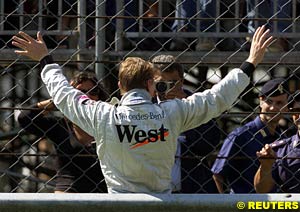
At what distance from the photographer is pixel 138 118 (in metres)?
4.87

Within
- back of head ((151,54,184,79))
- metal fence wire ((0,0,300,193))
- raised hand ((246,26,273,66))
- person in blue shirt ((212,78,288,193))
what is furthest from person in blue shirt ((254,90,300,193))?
raised hand ((246,26,273,66))

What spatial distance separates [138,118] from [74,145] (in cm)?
112

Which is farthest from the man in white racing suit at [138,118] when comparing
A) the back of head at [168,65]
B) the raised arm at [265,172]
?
the raised arm at [265,172]

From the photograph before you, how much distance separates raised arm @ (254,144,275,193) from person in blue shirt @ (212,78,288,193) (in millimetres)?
106

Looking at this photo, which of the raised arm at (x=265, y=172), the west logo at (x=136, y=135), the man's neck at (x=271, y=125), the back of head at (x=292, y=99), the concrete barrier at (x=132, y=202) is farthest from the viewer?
the man's neck at (x=271, y=125)

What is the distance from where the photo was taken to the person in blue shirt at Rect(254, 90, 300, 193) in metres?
5.88

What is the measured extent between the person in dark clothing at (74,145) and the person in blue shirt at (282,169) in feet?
3.11

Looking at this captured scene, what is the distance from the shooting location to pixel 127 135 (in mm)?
4844

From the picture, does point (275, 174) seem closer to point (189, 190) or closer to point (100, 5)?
point (189, 190)

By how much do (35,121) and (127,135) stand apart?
1.34m

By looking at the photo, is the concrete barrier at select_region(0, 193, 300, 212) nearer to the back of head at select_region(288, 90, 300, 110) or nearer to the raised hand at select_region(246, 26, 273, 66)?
the raised hand at select_region(246, 26, 273, 66)

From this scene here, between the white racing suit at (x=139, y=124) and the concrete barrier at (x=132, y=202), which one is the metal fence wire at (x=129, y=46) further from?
the concrete barrier at (x=132, y=202)

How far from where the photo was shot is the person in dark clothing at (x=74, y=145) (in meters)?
5.84

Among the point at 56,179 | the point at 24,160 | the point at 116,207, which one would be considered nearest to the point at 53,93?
the point at 116,207
